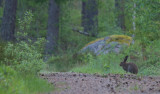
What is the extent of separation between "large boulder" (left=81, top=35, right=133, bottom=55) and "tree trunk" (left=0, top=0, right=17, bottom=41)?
15.2ft

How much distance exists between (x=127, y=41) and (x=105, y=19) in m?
6.44

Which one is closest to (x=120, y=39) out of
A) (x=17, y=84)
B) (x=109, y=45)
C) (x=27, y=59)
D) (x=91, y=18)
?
(x=109, y=45)

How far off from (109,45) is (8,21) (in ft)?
20.3

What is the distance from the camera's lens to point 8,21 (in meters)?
18.7

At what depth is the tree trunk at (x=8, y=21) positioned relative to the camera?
18.6 metres

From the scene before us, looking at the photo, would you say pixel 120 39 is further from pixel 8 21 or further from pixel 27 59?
pixel 27 59

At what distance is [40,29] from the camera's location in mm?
23141

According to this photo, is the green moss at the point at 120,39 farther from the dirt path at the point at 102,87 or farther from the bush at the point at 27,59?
A: the dirt path at the point at 102,87

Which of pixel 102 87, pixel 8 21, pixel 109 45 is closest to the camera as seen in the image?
pixel 102 87

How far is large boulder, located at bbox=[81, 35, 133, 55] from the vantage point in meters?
15.9

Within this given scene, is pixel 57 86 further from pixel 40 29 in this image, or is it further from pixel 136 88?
pixel 40 29

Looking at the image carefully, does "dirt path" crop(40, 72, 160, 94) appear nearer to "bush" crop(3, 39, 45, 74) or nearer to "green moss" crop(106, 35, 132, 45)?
"bush" crop(3, 39, 45, 74)

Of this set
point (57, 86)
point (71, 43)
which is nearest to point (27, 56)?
point (57, 86)

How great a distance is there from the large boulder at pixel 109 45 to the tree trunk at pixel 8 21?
15.2ft
